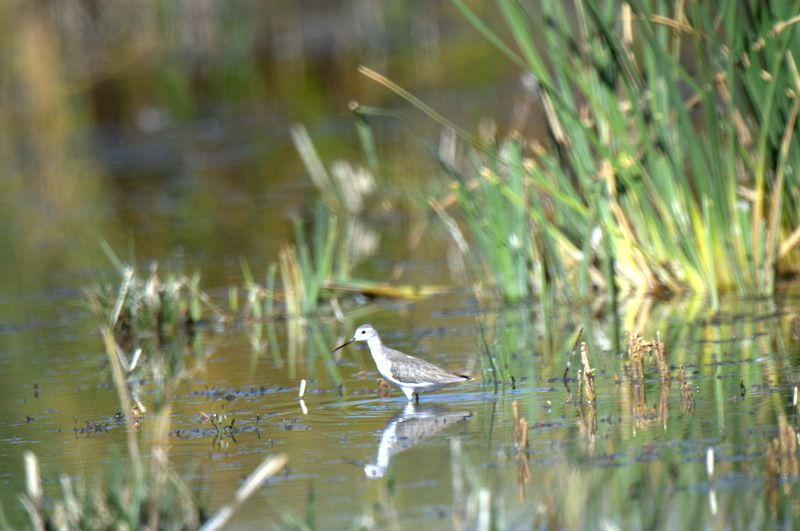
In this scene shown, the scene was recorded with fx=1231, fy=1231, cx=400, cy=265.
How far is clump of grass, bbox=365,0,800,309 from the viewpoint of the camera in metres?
8.09

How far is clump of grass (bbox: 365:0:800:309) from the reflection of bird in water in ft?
7.51

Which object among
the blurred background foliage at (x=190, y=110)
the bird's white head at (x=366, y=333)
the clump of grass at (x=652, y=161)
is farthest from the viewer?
the blurred background foliage at (x=190, y=110)

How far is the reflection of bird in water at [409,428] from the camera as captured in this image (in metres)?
5.68

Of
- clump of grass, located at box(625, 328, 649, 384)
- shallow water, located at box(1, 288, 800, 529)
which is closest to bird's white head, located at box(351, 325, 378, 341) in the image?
shallow water, located at box(1, 288, 800, 529)

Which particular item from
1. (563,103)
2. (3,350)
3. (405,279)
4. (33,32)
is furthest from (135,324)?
(33,32)

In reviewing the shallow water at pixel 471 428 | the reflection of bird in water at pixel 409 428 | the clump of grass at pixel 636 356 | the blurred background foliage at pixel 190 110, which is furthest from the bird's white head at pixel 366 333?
the blurred background foliage at pixel 190 110

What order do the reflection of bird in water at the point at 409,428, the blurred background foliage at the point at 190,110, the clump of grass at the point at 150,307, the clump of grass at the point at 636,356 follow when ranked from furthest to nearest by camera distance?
the blurred background foliage at the point at 190,110
the clump of grass at the point at 150,307
the clump of grass at the point at 636,356
the reflection of bird in water at the point at 409,428

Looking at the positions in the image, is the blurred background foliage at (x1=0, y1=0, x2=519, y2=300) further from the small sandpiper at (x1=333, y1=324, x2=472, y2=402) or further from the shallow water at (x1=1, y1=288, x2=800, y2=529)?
the small sandpiper at (x1=333, y1=324, x2=472, y2=402)

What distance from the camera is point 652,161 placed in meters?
8.52

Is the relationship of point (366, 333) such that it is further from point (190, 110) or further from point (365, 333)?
point (190, 110)

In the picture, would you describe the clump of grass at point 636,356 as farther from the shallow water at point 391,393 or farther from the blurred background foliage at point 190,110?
the blurred background foliage at point 190,110

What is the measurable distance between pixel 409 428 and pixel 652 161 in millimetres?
3211

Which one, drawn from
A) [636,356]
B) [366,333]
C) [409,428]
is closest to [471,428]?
[409,428]

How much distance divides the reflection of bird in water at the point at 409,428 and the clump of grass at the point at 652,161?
2.29 meters
